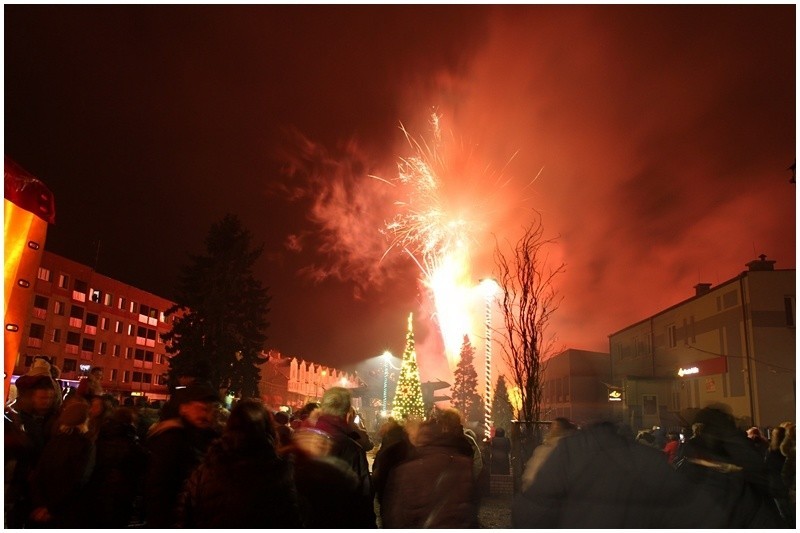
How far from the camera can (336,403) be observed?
4996 millimetres

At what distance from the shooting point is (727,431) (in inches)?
202

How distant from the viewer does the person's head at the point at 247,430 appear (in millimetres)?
3824

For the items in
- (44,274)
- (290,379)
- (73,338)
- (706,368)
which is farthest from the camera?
(290,379)

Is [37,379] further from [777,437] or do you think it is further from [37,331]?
[37,331]

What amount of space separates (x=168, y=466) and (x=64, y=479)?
107 cm

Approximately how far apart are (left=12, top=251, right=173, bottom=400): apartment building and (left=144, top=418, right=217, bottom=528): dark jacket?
51802 mm

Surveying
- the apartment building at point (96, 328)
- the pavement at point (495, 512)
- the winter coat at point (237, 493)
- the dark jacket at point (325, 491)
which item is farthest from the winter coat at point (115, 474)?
the apartment building at point (96, 328)

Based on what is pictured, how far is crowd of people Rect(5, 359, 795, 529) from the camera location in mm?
3885

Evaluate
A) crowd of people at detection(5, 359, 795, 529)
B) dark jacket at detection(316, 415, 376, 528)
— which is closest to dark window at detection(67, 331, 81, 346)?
crowd of people at detection(5, 359, 795, 529)

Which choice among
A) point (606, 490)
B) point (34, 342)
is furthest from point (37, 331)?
point (606, 490)

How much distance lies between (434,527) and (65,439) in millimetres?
2996

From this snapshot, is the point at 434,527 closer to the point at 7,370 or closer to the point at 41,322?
the point at 7,370

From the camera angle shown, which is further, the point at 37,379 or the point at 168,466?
the point at 37,379

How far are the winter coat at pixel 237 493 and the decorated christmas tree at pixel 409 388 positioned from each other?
84.8ft
